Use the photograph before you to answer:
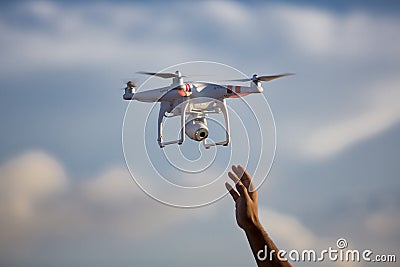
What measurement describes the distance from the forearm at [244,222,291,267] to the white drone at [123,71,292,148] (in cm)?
500

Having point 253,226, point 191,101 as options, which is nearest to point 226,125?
point 191,101

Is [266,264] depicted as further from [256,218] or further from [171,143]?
[171,143]

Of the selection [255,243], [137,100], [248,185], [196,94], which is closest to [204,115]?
[196,94]

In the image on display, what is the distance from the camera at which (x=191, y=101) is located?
11.4m

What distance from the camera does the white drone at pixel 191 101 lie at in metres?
11.2

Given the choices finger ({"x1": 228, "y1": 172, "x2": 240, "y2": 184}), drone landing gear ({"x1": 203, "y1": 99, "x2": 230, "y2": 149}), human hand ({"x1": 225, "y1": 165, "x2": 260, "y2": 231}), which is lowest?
human hand ({"x1": 225, "y1": 165, "x2": 260, "y2": 231})

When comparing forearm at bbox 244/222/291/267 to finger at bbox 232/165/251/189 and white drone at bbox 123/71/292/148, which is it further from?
white drone at bbox 123/71/292/148

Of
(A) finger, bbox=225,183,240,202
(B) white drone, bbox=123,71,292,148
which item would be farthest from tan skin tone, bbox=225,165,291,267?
(B) white drone, bbox=123,71,292,148

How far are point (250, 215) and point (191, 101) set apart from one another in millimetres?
5384

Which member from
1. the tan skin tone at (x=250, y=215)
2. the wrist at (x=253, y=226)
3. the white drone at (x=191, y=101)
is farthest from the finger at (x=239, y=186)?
the white drone at (x=191, y=101)

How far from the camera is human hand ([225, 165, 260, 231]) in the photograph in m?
6.18

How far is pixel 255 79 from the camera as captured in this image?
13227 millimetres

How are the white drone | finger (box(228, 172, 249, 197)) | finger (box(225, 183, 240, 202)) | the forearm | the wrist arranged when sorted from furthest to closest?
the white drone < finger (box(225, 183, 240, 202)) < finger (box(228, 172, 249, 197)) < the wrist < the forearm

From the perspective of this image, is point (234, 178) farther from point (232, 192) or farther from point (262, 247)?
point (262, 247)
